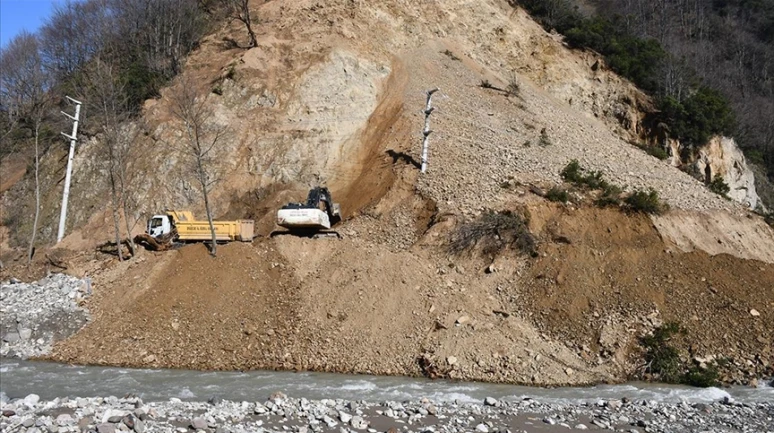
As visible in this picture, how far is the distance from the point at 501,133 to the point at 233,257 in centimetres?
1388

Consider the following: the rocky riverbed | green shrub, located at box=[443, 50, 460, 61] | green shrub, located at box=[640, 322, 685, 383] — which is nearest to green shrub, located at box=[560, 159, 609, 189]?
green shrub, located at box=[640, 322, 685, 383]

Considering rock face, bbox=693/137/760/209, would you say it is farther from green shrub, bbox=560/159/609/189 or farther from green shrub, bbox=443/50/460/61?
green shrub, bbox=443/50/460/61

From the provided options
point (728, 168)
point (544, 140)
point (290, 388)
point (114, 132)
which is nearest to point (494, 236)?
point (544, 140)

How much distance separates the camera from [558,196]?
23.1 m

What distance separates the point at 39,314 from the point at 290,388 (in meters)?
9.64

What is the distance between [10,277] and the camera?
23.4 metres

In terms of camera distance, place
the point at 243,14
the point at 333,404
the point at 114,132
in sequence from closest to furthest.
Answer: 1. the point at 333,404
2. the point at 114,132
3. the point at 243,14

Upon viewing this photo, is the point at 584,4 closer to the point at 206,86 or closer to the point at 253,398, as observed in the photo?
the point at 206,86

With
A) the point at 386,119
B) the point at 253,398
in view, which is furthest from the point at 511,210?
the point at 253,398

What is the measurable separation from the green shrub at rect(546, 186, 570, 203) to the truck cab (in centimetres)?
1486

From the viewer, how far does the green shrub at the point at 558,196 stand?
23.0 meters

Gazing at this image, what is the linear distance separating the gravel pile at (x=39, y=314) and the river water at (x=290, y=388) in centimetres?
164

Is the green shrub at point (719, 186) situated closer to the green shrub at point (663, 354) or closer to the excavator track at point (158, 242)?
the green shrub at point (663, 354)

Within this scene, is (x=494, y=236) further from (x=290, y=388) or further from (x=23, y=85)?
(x=23, y=85)
